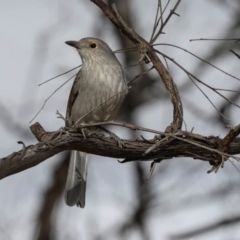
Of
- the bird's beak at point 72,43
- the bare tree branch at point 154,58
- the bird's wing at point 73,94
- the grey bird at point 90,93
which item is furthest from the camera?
the bird's beak at point 72,43

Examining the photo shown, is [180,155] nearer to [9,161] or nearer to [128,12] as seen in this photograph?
[9,161]

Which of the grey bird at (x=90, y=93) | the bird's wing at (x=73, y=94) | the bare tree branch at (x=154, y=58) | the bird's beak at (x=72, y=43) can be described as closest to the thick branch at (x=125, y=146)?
the bare tree branch at (x=154, y=58)

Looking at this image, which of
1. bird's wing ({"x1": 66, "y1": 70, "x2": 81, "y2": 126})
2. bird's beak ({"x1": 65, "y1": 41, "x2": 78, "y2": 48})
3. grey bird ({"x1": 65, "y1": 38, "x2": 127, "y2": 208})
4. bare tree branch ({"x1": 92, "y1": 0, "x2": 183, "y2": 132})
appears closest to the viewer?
bare tree branch ({"x1": 92, "y1": 0, "x2": 183, "y2": 132})

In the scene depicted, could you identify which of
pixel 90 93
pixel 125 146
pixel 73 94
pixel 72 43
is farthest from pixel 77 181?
pixel 125 146

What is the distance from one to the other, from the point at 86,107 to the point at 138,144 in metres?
1.37

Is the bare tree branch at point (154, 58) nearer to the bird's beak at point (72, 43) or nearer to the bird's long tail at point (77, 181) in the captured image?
the bird's beak at point (72, 43)

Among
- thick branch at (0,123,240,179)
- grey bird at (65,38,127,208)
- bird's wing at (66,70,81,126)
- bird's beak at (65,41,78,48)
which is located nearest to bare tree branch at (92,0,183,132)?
thick branch at (0,123,240,179)

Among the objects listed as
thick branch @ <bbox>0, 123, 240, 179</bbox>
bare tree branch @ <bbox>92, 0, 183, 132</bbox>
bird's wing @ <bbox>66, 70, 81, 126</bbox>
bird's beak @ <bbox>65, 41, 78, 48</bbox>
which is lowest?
thick branch @ <bbox>0, 123, 240, 179</bbox>

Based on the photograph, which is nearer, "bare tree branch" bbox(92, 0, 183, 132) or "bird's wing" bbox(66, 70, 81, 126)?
"bare tree branch" bbox(92, 0, 183, 132)

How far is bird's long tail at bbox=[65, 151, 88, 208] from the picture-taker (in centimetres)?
597

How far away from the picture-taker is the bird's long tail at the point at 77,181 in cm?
597

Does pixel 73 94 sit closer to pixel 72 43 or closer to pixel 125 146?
pixel 72 43

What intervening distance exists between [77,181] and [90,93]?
1017mm

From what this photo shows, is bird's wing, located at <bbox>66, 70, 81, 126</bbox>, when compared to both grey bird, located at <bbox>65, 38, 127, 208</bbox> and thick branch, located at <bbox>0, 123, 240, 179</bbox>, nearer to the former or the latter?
grey bird, located at <bbox>65, 38, 127, 208</bbox>
